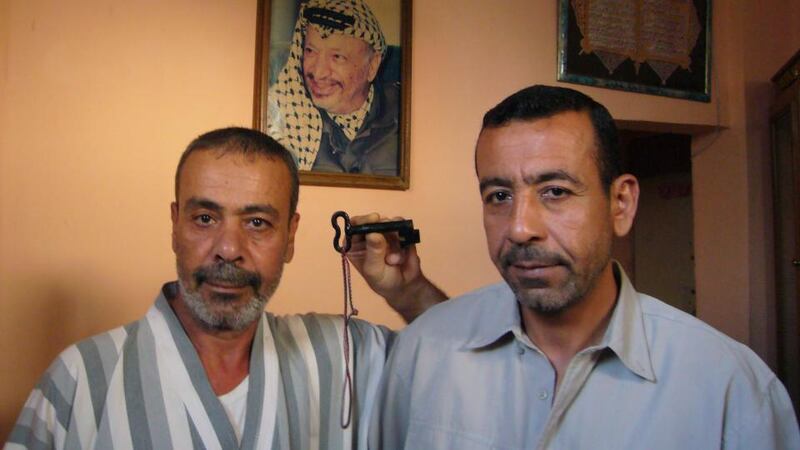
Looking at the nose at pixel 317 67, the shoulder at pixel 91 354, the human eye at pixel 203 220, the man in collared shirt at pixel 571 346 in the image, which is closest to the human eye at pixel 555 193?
the man in collared shirt at pixel 571 346

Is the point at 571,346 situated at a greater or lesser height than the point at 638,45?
lesser

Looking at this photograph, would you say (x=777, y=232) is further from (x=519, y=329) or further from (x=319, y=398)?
(x=319, y=398)

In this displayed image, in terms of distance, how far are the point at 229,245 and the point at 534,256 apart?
2.03 ft

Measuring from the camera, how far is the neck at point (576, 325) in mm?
1085

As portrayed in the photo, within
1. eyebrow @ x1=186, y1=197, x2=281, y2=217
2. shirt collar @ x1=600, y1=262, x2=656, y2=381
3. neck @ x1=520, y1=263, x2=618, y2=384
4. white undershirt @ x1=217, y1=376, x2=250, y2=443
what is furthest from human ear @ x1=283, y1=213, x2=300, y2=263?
shirt collar @ x1=600, y1=262, x2=656, y2=381

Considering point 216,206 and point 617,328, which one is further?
point 216,206

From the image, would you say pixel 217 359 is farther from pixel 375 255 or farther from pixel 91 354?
pixel 375 255

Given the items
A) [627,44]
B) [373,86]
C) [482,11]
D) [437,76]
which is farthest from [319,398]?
[627,44]

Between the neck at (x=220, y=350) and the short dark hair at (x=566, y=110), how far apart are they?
2.42ft

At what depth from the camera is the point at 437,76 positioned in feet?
7.64

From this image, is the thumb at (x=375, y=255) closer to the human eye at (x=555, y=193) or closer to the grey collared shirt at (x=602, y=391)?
the grey collared shirt at (x=602, y=391)

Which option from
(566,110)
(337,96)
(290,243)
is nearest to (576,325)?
(566,110)

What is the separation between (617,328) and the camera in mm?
1013

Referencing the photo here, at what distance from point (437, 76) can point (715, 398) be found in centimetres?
172
